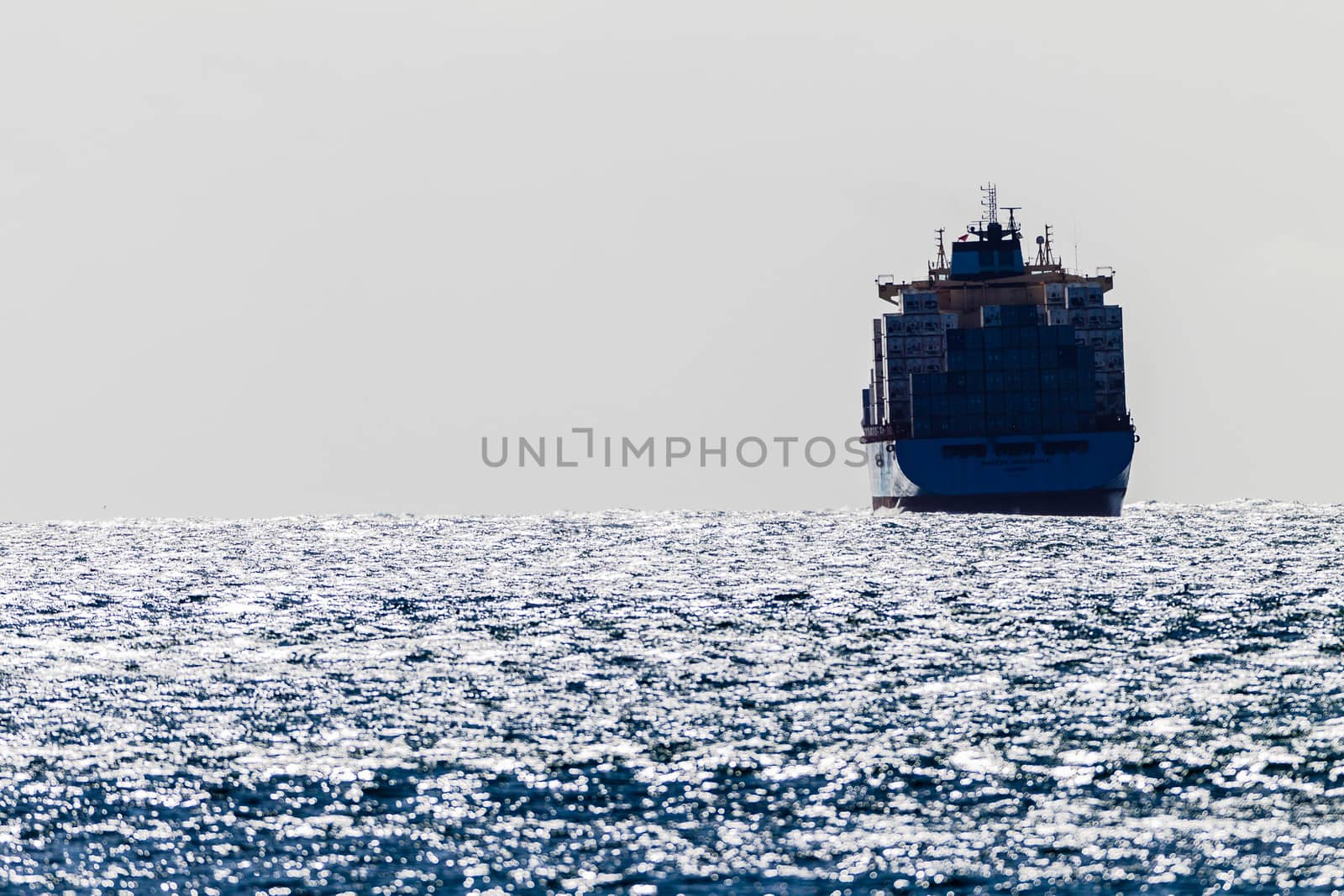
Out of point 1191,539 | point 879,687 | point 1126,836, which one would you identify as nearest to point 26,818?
point 1126,836

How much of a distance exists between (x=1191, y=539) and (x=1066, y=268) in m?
63.6

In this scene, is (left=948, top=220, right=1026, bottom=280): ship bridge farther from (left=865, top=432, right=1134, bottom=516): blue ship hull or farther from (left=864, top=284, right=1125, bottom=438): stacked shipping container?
(left=865, top=432, right=1134, bottom=516): blue ship hull

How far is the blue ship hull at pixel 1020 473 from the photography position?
5374 inches

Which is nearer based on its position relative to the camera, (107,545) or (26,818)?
(26,818)

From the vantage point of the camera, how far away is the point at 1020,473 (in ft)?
448

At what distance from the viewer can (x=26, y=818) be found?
27.9 m

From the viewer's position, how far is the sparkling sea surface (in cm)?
2453

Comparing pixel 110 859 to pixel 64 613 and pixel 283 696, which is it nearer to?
pixel 283 696

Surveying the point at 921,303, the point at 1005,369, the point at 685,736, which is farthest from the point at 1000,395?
the point at 685,736

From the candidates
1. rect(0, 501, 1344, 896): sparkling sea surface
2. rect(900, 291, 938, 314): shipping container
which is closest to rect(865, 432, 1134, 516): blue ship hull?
rect(900, 291, 938, 314): shipping container

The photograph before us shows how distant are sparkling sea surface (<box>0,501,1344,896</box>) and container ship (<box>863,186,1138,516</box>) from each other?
199 feet

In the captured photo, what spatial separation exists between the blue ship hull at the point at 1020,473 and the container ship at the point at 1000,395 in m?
0.10

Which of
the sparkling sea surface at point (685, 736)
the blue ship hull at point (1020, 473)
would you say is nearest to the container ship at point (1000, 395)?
the blue ship hull at point (1020, 473)

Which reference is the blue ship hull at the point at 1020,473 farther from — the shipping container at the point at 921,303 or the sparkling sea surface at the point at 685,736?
the sparkling sea surface at the point at 685,736
